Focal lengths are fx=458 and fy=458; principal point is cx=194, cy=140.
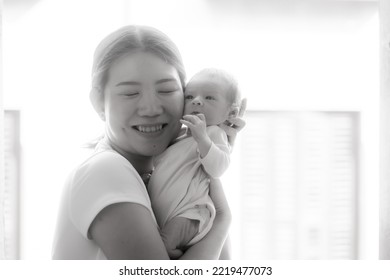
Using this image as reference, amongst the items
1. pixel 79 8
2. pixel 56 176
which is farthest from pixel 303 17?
pixel 56 176

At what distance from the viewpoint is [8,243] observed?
1541 mm

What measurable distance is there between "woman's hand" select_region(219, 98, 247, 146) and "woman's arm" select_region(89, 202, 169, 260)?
28cm

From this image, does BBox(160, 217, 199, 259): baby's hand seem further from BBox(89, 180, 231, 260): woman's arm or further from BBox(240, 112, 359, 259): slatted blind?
BBox(240, 112, 359, 259): slatted blind

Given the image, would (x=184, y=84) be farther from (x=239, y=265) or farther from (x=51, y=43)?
(x=51, y=43)

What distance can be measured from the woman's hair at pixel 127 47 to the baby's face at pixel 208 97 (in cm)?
6

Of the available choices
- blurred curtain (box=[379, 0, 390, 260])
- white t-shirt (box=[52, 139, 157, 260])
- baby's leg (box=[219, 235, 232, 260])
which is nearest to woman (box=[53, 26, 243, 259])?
white t-shirt (box=[52, 139, 157, 260])

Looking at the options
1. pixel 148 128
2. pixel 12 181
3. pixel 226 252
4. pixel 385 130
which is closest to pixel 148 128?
pixel 148 128

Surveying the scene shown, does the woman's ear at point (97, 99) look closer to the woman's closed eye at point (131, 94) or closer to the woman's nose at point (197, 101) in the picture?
the woman's closed eye at point (131, 94)

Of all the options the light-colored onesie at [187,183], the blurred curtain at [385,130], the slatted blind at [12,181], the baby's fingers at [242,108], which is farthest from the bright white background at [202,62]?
the light-colored onesie at [187,183]

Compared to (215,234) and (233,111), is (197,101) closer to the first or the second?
(233,111)

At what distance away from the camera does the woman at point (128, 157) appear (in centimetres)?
75

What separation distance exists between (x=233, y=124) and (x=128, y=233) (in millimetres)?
348

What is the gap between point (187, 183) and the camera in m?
0.86

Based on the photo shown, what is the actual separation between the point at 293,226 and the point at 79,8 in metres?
1.09
